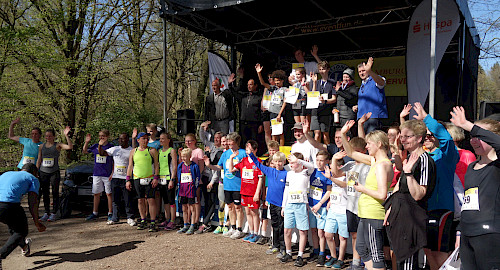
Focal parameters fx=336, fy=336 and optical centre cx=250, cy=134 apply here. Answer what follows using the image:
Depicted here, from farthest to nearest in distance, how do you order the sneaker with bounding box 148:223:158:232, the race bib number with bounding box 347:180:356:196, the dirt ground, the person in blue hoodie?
the sneaker with bounding box 148:223:158:232, the dirt ground, the race bib number with bounding box 347:180:356:196, the person in blue hoodie

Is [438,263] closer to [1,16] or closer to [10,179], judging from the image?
[10,179]

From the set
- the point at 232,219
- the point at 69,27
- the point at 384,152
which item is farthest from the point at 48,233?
the point at 69,27

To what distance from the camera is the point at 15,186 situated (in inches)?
183

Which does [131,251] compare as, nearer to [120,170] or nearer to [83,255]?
[83,255]

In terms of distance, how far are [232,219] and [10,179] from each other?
137 inches

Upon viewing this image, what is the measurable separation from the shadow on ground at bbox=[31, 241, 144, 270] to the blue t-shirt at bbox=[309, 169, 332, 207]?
120 inches

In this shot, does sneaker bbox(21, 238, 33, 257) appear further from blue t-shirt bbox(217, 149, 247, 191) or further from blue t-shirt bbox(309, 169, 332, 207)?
blue t-shirt bbox(309, 169, 332, 207)

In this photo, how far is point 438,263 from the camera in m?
3.32

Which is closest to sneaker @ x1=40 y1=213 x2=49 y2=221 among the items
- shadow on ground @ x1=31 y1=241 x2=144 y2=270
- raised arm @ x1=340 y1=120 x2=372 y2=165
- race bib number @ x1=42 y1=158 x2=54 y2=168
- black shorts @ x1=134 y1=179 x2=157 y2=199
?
race bib number @ x1=42 y1=158 x2=54 y2=168

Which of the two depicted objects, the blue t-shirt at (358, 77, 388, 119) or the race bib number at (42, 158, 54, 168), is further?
the race bib number at (42, 158, 54, 168)

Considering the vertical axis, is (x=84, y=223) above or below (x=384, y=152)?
below

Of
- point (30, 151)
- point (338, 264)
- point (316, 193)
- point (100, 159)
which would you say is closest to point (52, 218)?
point (30, 151)

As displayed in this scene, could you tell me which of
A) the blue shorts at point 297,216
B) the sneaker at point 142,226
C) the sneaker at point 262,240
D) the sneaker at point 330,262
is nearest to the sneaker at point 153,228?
the sneaker at point 142,226

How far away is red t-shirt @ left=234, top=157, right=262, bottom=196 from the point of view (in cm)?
557
